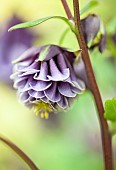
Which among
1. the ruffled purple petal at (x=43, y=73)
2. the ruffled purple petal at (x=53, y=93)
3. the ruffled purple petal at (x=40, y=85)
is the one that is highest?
the ruffled purple petal at (x=43, y=73)

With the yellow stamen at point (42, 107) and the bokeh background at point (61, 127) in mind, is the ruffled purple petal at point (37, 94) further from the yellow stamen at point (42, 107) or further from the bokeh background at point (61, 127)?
the bokeh background at point (61, 127)

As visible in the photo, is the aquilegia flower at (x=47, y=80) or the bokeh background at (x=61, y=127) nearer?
the aquilegia flower at (x=47, y=80)

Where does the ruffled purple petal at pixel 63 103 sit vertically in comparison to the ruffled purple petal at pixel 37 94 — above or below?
below

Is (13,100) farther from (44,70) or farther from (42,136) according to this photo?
(44,70)

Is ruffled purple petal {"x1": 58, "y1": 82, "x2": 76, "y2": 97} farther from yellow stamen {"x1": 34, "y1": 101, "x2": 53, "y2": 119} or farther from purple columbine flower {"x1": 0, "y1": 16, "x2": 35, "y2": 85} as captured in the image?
purple columbine flower {"x1": 0, "y1": 16, "x2": 35, "y2": 85}

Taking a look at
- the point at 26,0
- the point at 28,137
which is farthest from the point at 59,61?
the point at 26,0

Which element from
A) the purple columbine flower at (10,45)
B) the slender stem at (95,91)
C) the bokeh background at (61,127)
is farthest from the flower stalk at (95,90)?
Result: the purple columbine flower at (10,45)

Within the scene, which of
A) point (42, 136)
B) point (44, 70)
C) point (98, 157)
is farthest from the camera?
point (42, 136)

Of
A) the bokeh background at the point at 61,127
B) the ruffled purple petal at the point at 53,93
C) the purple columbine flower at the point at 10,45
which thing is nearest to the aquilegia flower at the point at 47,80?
the ruffled purple petal at the point at 53,93
